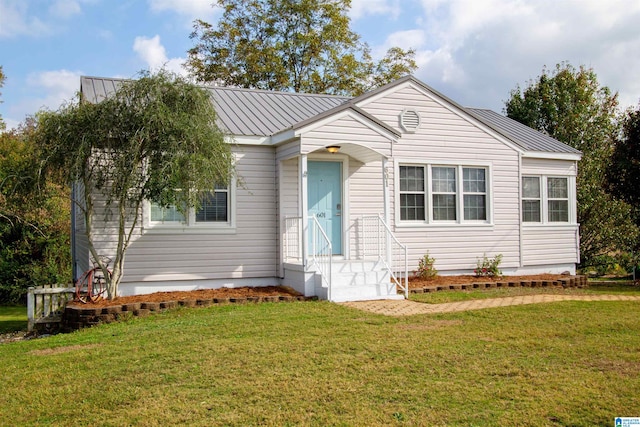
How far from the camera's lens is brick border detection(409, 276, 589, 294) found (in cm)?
1204

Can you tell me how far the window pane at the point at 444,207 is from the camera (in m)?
13.8

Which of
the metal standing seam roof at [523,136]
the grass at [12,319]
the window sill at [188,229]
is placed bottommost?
the grass at [12,319]

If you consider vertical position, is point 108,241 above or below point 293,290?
above

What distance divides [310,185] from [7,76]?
1751 cm

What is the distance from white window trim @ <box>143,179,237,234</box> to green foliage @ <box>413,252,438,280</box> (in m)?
4.22

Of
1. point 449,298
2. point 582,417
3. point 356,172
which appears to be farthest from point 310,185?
point 582,417

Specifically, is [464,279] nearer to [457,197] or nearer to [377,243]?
[457,197]

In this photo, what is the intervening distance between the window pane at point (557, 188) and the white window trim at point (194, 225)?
8.30 metres

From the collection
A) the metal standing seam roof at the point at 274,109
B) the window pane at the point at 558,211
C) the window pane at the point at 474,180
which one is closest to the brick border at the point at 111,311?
the metal standing seam roof at the point at 274,109

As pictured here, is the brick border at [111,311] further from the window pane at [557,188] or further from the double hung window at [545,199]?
the window pane at [557,188]

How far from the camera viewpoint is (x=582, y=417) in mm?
4812

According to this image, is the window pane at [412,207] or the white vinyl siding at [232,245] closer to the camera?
the white vinyl siding at [232,245]

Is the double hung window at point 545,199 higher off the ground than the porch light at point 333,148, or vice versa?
the porch light at point 333,148

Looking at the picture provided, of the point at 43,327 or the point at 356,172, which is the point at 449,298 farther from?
the point at 43,327
